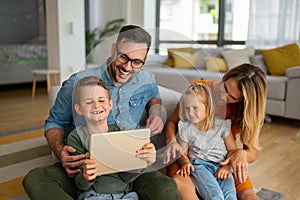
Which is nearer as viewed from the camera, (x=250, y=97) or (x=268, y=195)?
(x=250, y=97)

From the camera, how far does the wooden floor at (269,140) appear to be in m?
1.92

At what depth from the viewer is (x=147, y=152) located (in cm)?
114

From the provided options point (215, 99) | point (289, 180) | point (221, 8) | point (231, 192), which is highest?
point (221, 8)

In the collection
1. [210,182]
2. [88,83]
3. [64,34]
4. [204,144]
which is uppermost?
[64,34]

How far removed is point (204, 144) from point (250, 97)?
0.26m

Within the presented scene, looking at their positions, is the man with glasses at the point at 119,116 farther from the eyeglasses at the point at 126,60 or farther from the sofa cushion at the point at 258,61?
the sofa cushion at the point at 258,61

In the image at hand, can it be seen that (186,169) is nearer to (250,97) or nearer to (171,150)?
(171,150)

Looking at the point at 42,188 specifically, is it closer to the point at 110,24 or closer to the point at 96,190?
the point at 96,190

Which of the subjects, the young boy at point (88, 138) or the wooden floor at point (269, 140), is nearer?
the young boy at point (88, 138)

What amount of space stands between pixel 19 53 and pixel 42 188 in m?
4.43

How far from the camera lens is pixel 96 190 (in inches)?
47.2

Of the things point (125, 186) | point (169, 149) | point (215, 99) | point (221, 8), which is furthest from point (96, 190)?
point (221, 8)

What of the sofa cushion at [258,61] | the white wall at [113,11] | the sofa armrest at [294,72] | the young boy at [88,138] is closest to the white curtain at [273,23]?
the sofa cushion at [258,61]

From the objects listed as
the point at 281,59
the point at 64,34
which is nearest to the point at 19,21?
the point at 64,34
